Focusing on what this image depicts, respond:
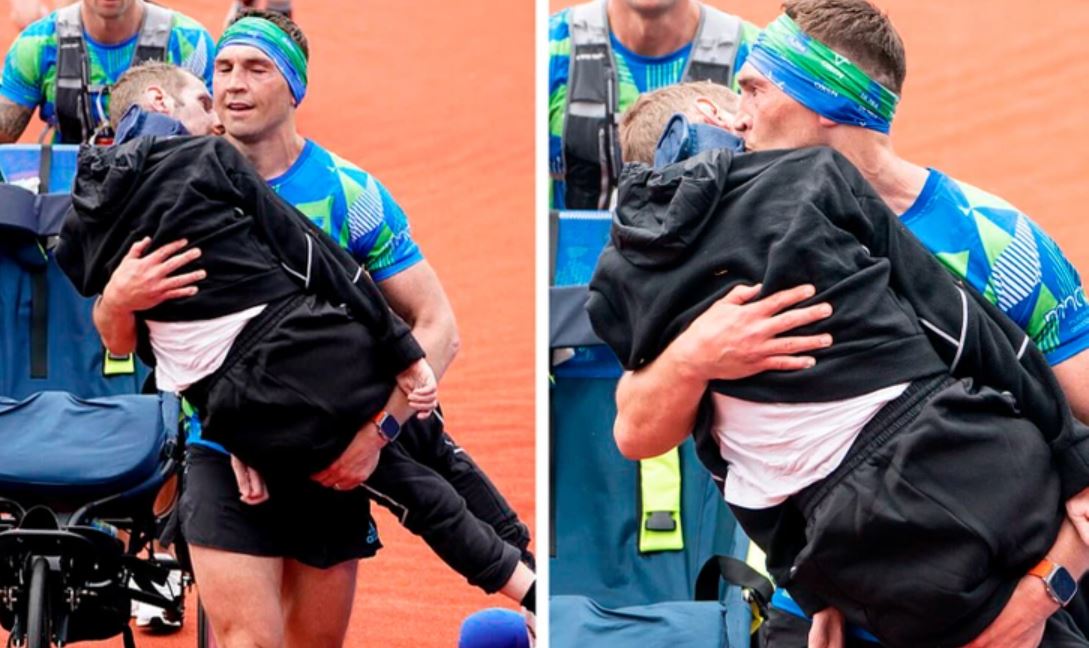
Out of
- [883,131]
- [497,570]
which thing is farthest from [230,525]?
[883,131]

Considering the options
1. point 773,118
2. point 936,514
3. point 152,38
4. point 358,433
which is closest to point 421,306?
point 358,433

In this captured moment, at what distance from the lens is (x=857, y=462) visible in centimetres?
297

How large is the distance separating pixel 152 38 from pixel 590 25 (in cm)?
197

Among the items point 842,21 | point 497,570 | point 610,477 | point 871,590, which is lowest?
point 497,570

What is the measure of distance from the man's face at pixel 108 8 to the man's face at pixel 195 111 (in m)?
2.11

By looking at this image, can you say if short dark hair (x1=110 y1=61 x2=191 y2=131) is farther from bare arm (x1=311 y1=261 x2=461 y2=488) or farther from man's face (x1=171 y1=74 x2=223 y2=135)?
bare arm (x1=311 y1=261 x2=461 y2=488)

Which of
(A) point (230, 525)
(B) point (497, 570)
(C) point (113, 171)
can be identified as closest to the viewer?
(C) point (113, 171)

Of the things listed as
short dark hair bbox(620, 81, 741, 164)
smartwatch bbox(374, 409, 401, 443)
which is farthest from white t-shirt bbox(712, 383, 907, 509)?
smartwatch bbox(374, 409, 401, 443)

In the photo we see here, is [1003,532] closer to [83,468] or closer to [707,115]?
[707,115]

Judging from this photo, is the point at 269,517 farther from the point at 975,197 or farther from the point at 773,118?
the point at 975,197

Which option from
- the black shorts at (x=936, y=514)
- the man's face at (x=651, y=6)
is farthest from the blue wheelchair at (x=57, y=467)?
the black shorts at (x=936, y=514)

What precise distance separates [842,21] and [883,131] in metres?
0.21

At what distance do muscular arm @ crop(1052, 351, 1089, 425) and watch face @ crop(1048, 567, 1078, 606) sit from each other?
414mm

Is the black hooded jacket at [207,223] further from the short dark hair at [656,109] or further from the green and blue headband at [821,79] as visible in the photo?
the green and blue headband at [821,79]
